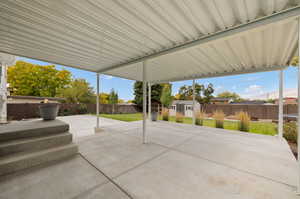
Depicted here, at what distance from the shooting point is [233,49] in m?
2.64

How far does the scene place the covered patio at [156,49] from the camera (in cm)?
141

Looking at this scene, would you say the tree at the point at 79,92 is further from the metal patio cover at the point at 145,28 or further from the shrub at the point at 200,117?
the shrub at the point at 200,117

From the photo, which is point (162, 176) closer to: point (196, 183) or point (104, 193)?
point (196, 183)

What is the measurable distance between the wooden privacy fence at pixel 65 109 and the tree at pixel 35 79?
25.7ft

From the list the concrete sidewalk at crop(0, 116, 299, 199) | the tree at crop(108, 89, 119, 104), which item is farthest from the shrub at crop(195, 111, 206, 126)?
the tree at crop(108, 89, 119, 104)

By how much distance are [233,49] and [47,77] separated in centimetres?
2335

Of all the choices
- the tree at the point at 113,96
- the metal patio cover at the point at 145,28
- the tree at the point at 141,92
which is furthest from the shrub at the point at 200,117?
the tree at the point at 113,96

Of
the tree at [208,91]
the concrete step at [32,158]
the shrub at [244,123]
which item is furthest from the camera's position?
the tree at [208,91]

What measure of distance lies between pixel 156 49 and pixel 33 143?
3188 mm

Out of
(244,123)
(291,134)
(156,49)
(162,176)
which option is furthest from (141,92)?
(162,176)

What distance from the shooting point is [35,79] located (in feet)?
53.4

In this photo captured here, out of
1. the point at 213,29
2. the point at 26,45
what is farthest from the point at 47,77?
the point at 213,29

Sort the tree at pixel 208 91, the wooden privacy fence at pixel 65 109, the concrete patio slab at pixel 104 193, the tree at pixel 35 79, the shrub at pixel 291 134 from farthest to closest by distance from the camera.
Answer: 1. the tree at pixel 208 91
2. the tree at pixel 35 79
3. the wooden privacy fence at pixel 65 109
4. the shrub at pixel 291 134
5. the concrete patio slab at pixel 104 193

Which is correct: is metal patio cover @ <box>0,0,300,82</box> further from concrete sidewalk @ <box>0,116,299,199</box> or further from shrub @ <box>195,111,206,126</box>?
shrub @ <box>195,111,206,126</box>
